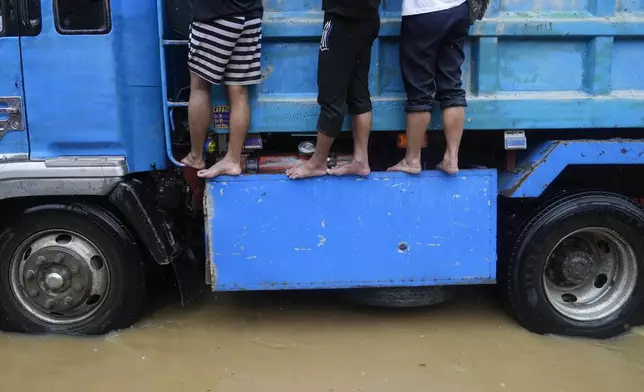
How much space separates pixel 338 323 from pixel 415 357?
58cm

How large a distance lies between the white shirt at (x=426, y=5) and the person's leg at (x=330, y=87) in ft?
1.17

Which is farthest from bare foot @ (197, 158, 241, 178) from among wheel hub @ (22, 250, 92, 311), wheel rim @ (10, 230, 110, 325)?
wheel hub @ (22, 250, 92, 311)

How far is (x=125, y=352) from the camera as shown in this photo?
3260 millimetres

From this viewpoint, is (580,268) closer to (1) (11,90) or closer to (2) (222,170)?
(2) (222,170)

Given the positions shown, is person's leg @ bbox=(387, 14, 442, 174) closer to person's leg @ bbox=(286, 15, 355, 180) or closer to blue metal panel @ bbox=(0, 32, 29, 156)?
person's leg @ bbox=(286, 15, 355, 180)

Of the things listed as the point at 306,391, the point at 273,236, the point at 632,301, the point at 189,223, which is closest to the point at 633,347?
the point at 632,301

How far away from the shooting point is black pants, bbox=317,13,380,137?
9.95 feet

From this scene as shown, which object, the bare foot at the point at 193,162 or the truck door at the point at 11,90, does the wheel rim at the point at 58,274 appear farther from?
the bare foot at the point at 193,162

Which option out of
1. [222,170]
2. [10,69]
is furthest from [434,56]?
[10,69]

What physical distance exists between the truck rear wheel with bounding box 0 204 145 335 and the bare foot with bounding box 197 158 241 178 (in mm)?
603

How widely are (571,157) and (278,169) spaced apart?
1.65 m

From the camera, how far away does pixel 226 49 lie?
3070 mm

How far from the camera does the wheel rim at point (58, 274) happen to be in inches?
130

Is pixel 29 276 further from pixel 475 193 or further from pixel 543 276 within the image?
pixel 543 276
